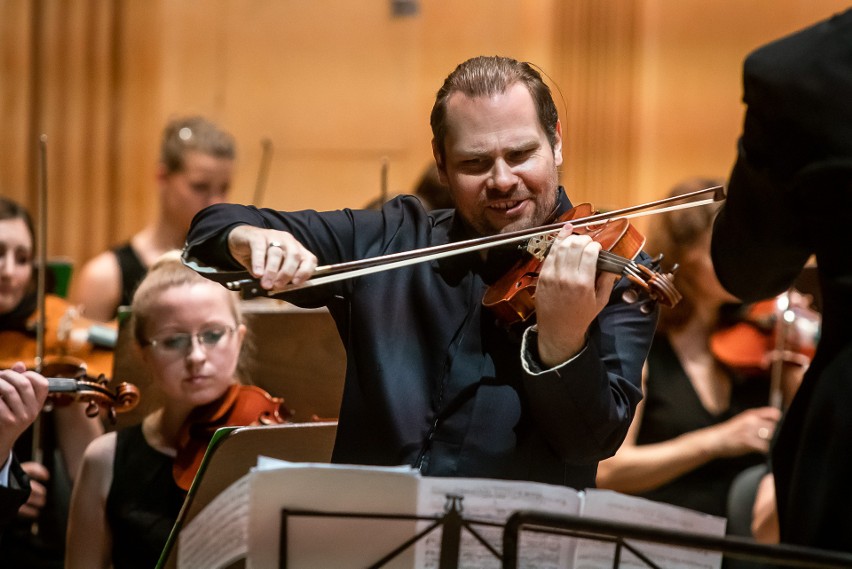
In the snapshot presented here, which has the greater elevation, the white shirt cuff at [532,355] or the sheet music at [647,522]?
the white shirt cuff at [532,355]

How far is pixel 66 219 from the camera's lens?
4.55m

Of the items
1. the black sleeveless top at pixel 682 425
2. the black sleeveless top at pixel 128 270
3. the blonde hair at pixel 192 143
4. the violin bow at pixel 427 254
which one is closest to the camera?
the violin bow at pixel 427 254

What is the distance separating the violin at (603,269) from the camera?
1.54m

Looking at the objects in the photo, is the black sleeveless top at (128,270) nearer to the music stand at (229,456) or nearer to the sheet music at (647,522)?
the music stand at (229,456)

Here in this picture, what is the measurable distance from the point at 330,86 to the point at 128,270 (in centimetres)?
171

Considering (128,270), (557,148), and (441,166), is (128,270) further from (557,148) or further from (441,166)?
(557,148)

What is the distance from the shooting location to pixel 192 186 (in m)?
3.26

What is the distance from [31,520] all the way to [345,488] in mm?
1391

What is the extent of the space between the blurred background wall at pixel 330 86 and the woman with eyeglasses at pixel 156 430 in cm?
240

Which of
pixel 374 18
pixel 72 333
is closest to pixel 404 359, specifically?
pixel 72 333

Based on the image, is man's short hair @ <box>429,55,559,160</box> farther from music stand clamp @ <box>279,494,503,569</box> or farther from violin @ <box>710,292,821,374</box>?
violin @ <box>710,292,821,374</box>

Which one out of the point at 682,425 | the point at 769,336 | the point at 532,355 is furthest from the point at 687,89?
the point at 532,355

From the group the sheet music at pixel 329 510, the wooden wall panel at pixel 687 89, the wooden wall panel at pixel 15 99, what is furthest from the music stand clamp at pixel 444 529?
the wooden wall panel at pixel 15 99

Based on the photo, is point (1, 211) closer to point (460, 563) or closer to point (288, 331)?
point (288, 331)
